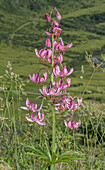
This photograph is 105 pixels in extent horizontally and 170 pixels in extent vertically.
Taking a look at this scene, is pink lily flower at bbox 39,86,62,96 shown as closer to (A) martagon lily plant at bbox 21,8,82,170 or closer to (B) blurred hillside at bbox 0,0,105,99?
(A) martagon lily plant at bbox 21,8,82,170

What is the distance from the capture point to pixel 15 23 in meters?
28.9

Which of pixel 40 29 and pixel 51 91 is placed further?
pixel 40 29

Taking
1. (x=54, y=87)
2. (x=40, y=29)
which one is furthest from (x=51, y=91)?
(x=40, y=29)

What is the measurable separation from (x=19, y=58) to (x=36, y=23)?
33.2ft

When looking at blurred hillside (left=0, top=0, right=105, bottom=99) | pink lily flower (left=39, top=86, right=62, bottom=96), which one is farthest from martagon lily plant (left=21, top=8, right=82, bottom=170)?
blurred hillside (left=0, top=0, right=105, bottom=99)

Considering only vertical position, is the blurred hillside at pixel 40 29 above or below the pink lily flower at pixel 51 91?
above

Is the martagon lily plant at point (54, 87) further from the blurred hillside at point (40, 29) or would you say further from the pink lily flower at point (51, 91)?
the blurred hillside at point (40, 29)

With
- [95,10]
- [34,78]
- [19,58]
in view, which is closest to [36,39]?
[19,58]

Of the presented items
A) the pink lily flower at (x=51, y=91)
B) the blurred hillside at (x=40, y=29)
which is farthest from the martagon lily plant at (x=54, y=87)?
the blurred hillside at (x=40, y=29)

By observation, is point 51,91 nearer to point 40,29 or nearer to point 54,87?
point 54,87

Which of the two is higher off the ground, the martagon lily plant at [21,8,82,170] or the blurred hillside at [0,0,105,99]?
the blurred hillside at [0,0,105,99]

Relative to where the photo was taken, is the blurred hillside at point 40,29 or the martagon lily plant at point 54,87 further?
the blurred hillside at point 40,29

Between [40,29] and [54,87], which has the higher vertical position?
[40,29]

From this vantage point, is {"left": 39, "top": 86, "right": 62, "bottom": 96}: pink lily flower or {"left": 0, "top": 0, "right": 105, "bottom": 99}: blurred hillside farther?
{"left": 0, "top": 0, "right": 105, "bottom": 99}: blurred hillside
